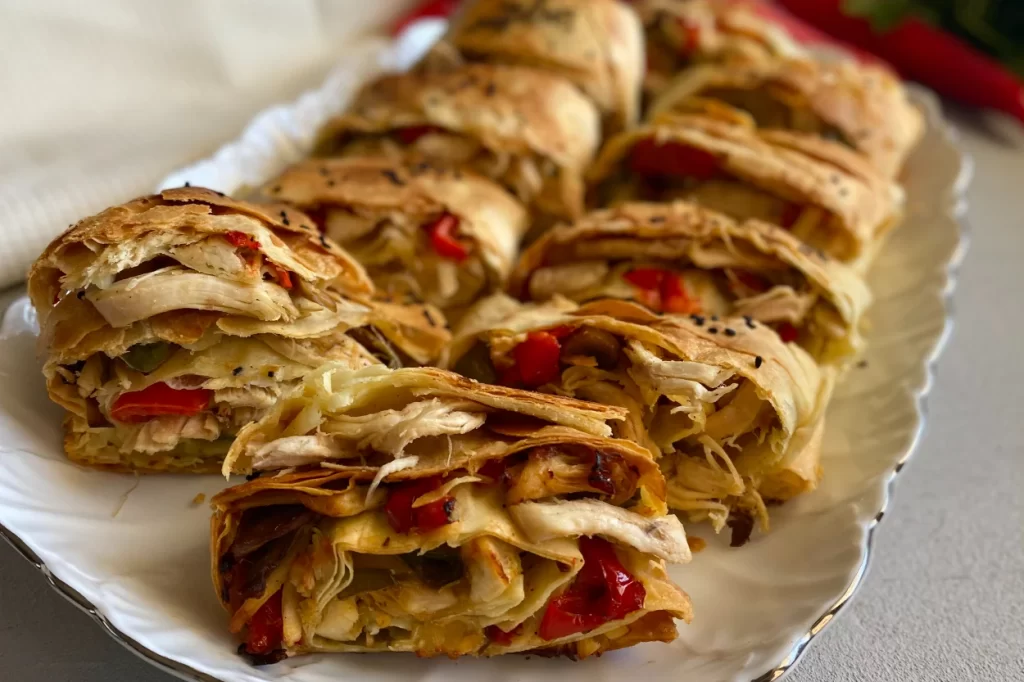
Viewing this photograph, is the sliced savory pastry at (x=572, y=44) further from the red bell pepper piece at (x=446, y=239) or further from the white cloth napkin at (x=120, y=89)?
the red bell pepper piece at (x=446, y=239)

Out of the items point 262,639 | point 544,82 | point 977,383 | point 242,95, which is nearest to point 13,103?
point 242,95

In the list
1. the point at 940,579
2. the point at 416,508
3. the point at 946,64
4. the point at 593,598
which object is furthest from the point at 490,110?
the point at 946,64

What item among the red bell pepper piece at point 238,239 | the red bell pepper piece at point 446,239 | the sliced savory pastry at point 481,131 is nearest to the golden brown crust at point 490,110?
the sliced savory pastry at point 481,131

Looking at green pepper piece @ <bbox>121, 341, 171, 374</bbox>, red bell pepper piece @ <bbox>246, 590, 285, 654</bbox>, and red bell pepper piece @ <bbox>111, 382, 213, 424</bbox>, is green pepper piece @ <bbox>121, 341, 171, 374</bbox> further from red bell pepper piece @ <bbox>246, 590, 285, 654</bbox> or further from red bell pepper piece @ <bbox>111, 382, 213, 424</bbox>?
red bell pepper piece @ <bbox>246, 590, 285, 654</bbox>

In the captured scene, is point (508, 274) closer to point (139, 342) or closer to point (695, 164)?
point (695, 164)

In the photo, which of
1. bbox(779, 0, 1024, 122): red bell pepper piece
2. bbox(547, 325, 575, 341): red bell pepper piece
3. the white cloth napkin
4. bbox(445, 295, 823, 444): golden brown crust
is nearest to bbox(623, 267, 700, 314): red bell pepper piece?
bbox(445, 295, 823, 444): golden brown crust

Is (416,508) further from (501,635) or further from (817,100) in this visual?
(817,100)
